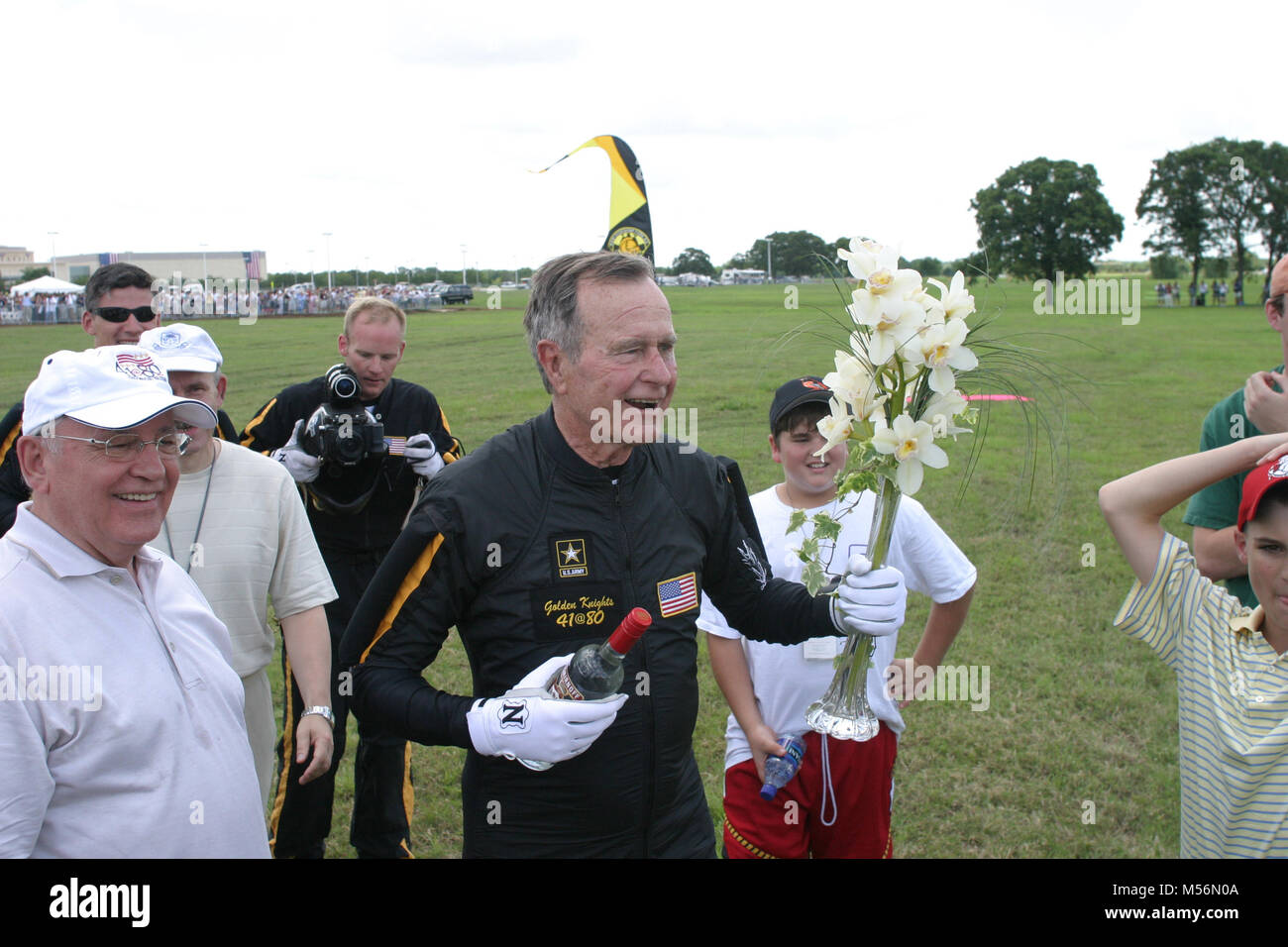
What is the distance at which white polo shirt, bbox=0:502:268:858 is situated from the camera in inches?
73.7

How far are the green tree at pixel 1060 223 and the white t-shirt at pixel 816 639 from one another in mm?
62200

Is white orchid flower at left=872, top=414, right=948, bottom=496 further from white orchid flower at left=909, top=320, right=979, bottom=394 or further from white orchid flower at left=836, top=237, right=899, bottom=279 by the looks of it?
white orchid flower at left=836, top=237, right=899, bottom=279

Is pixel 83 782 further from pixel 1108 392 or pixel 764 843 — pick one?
pixel 1108 392

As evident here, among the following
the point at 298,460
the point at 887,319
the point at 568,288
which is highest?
the point at 568,288

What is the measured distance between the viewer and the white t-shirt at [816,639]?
336 centimetres

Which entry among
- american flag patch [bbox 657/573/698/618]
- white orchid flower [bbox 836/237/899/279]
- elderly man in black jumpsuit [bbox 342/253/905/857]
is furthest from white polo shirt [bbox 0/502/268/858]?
white orchid flower [bbox 836/237/899/279]

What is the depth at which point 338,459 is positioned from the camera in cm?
441

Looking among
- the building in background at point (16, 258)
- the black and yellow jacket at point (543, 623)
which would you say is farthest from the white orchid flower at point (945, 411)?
the building in background at point (16, 258)

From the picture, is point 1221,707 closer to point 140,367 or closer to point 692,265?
point 140,367

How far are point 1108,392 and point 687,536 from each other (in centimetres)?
1802

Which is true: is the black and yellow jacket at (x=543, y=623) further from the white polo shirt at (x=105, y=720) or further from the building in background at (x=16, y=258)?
the building in background at (x=16, y=258)

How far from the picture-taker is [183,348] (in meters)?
3.50

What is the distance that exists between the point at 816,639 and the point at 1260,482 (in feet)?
4.83

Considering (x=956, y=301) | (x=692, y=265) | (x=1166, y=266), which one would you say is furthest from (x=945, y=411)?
(x=692, y=265)
